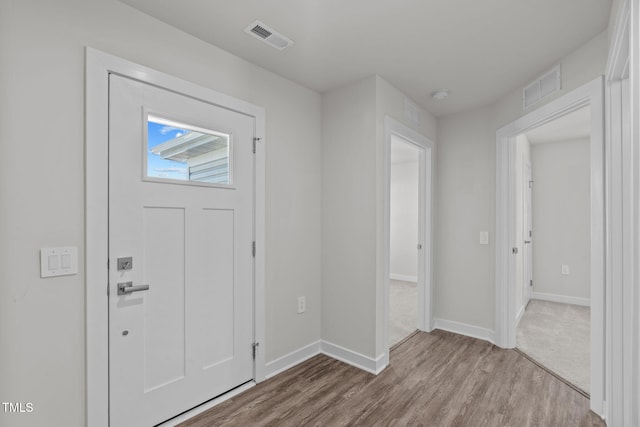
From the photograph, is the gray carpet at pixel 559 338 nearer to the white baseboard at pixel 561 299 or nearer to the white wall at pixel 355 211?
the white baseboard at pixel 561 299

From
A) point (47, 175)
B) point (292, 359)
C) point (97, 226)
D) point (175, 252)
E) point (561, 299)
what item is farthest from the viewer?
point (561, 299)

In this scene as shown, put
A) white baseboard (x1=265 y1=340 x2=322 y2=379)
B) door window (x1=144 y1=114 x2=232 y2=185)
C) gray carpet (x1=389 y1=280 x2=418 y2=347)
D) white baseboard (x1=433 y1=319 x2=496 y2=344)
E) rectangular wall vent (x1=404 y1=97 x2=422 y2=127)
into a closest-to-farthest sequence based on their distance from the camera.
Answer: door window (x1=144 y1=114 x2=232 y2=185) < white baseboard (x1=265 y1=340 x2=322 y2=379) < rectangular wall vent (x1=404 y1=97 x2=422 y2=127) < white baseboard (x1=433 y1=319 x2=496 y2=344) < gray carpet (x1=389 y1=280 x2=418 y2=347)

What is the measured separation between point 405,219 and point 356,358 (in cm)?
414

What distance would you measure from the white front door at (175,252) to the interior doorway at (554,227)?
331 cm

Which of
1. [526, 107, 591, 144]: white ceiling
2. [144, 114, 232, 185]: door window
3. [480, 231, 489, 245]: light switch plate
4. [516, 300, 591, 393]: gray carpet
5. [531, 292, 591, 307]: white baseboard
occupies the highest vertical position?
[526, 107, 591, 144]: white ceiling

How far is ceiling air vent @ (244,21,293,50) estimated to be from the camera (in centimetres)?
194

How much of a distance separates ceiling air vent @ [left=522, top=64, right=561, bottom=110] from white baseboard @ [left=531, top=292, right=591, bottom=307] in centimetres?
337

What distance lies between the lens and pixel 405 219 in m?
6.38

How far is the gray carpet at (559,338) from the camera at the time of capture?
260 cm

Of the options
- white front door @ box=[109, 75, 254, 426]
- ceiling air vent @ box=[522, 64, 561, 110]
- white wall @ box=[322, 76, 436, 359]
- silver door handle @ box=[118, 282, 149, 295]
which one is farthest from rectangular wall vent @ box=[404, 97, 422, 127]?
silver door handle @ box=[118, 282, 149, 295]

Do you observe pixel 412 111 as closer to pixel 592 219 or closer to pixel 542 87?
pixel 542 87

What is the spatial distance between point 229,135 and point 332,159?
40.7 inches

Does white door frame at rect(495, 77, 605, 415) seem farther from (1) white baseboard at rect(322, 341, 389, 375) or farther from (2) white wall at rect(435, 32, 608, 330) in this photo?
(1) white baseboard at rect(322, 341, 389, 375)

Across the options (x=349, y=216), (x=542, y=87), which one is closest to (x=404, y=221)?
(x=349, y=216)
